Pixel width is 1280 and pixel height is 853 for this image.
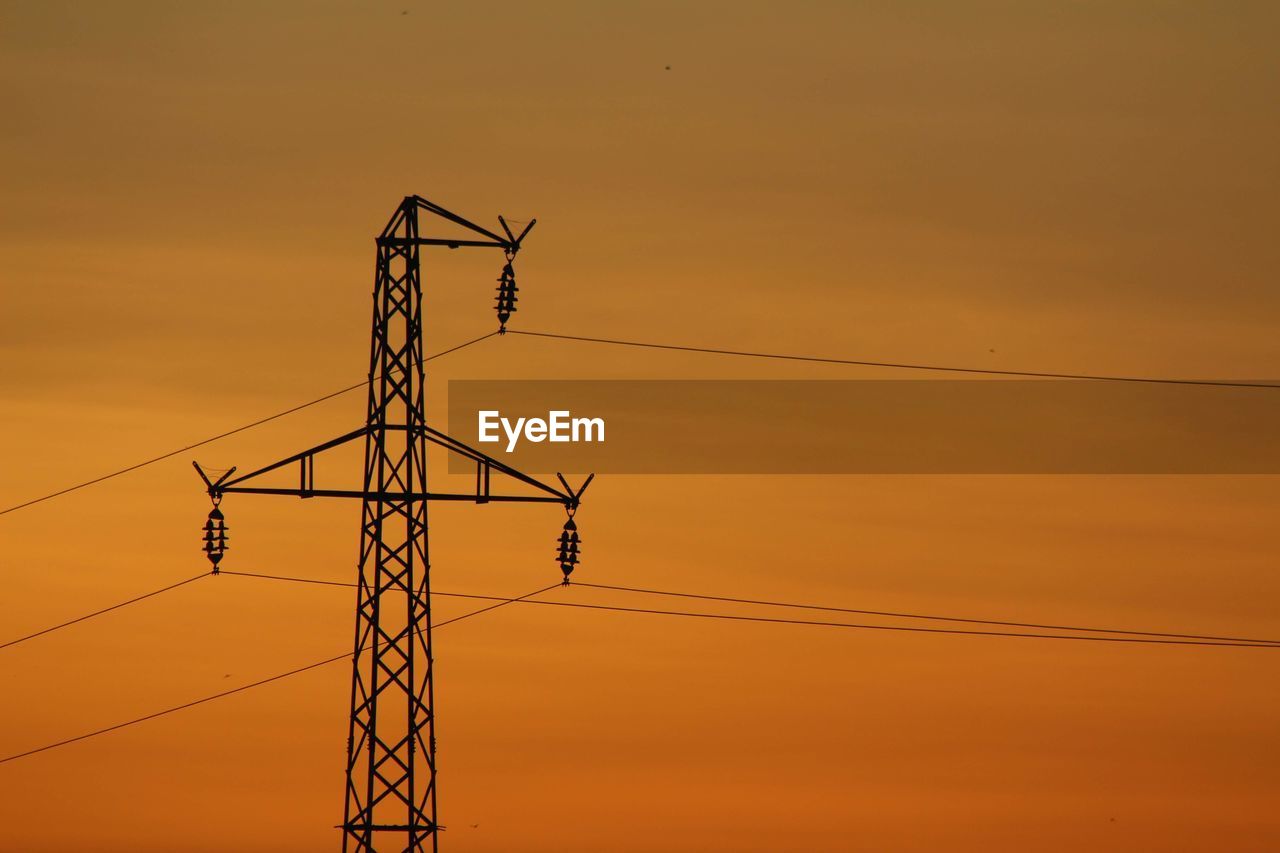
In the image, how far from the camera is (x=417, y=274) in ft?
249

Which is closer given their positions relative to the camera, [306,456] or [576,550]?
[306,456]

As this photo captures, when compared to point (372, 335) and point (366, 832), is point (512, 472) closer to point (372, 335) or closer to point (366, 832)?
point (372, 335)

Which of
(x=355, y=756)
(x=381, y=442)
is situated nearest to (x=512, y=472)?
(x=381, y=442)

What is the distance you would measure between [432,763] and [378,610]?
4.60 metres

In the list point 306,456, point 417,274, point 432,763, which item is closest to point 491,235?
point 417,274

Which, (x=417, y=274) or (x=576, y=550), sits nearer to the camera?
→ (x=417, y=274)

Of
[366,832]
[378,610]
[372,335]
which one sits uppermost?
[372,335]

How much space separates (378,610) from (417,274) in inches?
338

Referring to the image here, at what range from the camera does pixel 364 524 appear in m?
75.2

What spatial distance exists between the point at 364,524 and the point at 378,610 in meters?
2.20

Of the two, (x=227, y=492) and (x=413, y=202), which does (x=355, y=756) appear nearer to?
(x=227, y=492)

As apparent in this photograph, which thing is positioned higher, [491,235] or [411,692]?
[491,235]

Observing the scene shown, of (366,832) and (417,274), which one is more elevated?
(417,274)

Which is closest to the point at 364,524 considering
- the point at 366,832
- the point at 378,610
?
the point at 378,610
